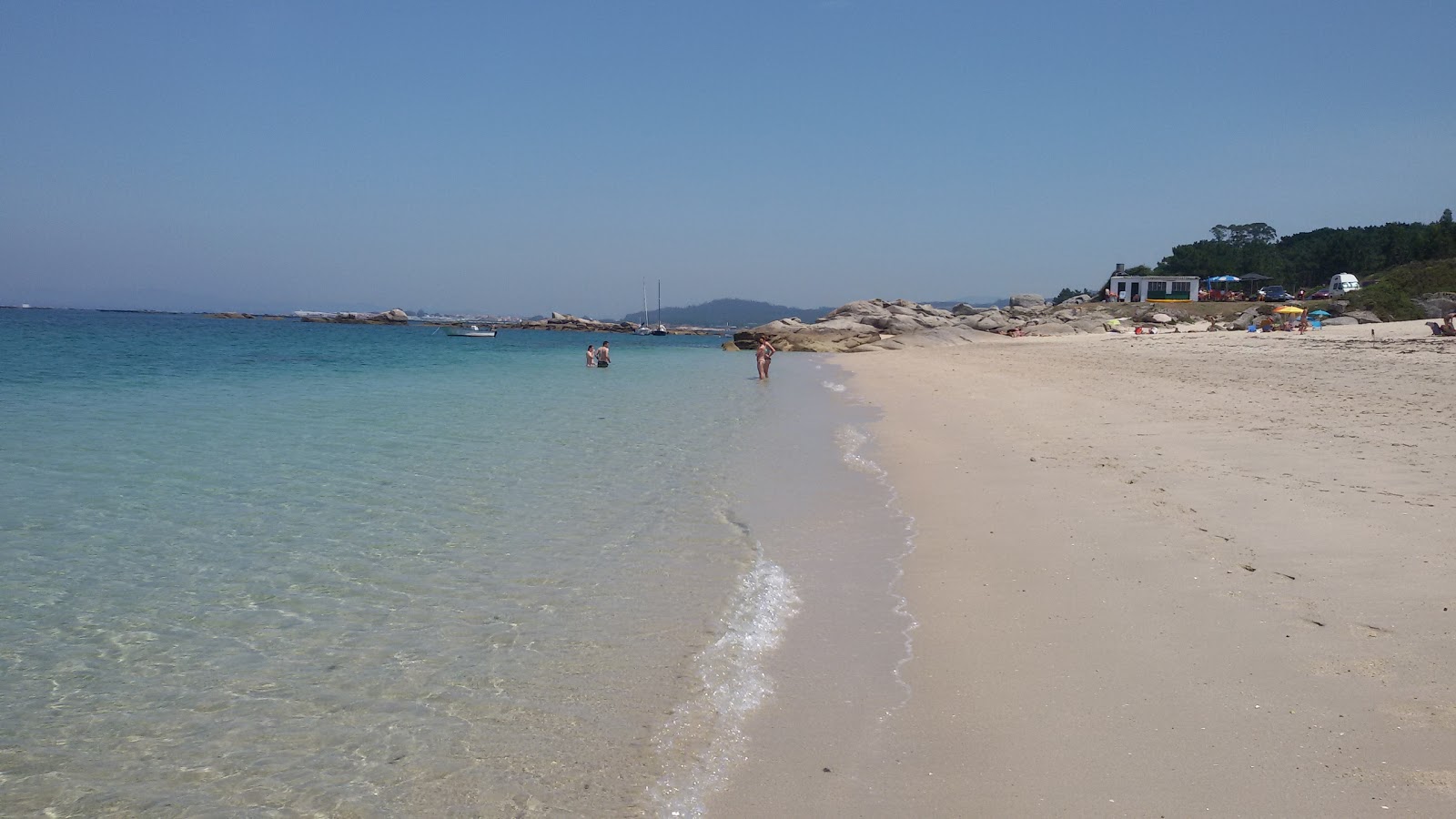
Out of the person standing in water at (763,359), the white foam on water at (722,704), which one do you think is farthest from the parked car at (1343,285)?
the white foam on water at (722,704)

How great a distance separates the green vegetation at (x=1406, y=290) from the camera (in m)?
40.7

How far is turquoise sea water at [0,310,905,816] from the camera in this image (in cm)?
353

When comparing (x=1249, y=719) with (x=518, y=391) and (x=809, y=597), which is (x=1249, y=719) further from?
(x=518, y=391)

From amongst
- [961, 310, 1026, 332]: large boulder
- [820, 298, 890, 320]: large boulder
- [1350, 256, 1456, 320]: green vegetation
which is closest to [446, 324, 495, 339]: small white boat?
[820, 298, 890, 320]: large boulder

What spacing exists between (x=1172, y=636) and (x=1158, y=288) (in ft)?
211

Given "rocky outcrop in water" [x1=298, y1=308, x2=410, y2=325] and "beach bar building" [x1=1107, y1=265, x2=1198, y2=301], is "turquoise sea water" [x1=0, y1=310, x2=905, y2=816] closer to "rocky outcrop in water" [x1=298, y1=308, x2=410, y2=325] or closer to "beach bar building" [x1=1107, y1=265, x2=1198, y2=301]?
"beach bar building" [x1=1107, y1=265, x2=1198, y2=301]

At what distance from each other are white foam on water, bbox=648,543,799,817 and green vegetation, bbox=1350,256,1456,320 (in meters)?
45.8

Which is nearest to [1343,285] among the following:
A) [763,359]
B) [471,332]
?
[763,359]

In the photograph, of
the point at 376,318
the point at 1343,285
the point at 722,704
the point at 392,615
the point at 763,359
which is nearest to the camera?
the point at 722,704

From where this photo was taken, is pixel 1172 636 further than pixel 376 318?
No

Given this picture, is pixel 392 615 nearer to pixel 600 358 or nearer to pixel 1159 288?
pixel 600 358

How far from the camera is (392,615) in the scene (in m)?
5.34

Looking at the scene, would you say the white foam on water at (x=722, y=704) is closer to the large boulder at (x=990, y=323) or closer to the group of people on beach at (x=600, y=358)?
the group of people on beach at (x=600, y=358)

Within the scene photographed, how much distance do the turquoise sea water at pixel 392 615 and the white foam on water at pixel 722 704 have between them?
0.01 meters
